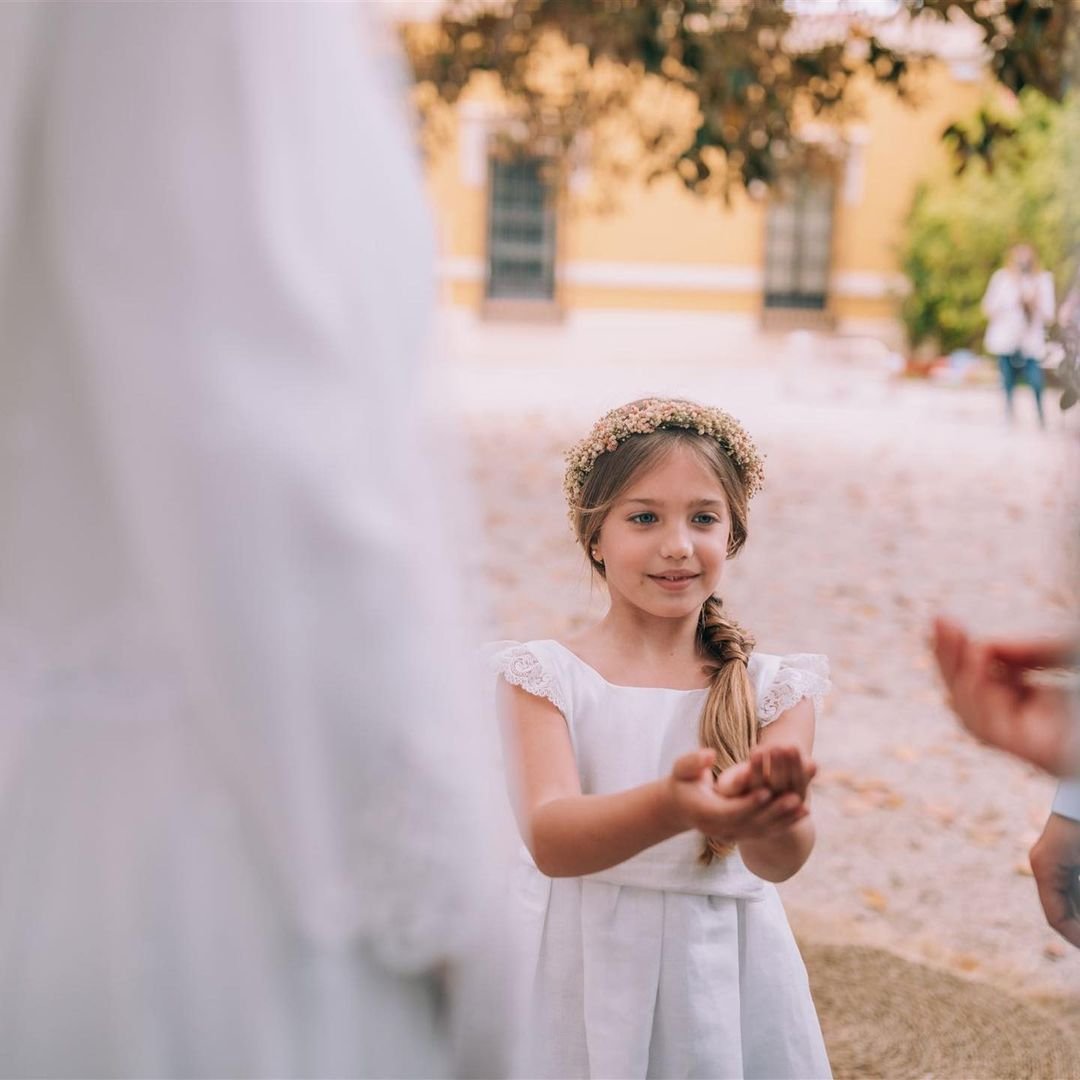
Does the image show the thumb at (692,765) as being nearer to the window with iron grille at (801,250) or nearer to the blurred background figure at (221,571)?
the blurred background figure at (221,571)

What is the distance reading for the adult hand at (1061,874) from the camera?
6.03ft

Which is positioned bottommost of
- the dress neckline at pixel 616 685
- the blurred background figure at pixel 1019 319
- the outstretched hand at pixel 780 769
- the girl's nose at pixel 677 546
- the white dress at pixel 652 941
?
the blurred background figure at pixel 1019 319

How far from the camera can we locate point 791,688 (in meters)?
1.99

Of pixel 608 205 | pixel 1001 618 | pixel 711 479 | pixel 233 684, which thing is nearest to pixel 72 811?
pixel 233 684

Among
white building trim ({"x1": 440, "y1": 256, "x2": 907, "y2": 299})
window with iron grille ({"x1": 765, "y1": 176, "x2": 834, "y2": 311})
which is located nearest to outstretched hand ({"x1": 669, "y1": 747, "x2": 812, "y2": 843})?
white building trim ({"x1": 440, "y1": 256, "x2": 907, "y2": 299})

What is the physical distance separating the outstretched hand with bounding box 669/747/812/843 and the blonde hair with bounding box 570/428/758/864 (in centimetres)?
32

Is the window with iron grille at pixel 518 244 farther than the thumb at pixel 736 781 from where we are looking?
Yes

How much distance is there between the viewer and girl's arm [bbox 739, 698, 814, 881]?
1.75m

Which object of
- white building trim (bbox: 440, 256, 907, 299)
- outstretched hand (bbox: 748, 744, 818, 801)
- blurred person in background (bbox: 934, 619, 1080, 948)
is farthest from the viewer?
white building trim (bbox: 440, 256, 907, 299)

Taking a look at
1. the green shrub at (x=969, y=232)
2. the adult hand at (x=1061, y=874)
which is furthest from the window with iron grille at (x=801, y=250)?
the adult hand at (x=1061, y=874)

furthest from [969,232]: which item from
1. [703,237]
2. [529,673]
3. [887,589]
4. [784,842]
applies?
[784,842]

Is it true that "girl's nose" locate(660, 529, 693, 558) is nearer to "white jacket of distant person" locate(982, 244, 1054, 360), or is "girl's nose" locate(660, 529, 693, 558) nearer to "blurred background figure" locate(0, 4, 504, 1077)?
"blurred background figure" locate(0, 4, 504, 1077)

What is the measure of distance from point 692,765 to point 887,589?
7.01 m

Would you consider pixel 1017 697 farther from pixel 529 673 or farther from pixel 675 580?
pixel 529 673
